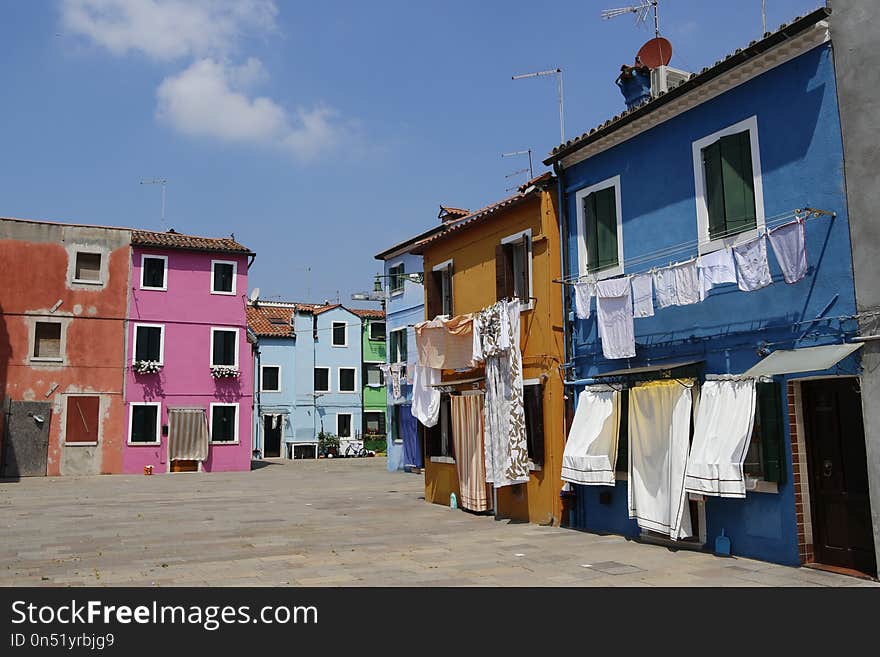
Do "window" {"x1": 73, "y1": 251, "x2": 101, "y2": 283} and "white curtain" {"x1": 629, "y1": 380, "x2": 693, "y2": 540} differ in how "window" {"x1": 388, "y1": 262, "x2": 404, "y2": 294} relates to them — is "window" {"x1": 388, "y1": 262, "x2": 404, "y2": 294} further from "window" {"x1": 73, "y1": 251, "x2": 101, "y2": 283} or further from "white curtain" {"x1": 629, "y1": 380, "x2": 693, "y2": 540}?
"white curtain" {"x1": 629, "y1": 380, "x2": 693, "y2": 540}

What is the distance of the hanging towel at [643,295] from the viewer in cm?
1155

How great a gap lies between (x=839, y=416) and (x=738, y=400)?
1172 millimetres

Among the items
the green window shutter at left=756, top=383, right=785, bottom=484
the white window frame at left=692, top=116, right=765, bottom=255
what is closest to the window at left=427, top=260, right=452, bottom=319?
the white window frame at left=692, top=116, right=765, bottom=255

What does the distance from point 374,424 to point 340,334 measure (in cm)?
611

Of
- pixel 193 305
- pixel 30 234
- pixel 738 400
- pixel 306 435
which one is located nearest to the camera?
pixel 738 400

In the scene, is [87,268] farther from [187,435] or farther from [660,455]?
[660,455]

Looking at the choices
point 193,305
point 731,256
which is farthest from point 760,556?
point 193,305

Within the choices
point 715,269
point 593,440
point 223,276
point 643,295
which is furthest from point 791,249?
point 223,276

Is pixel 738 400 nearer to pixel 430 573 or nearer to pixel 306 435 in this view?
pixel 430 573

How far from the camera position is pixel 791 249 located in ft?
30.3

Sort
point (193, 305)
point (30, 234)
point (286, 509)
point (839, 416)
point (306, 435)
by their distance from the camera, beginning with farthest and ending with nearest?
point (306, 435) → point (193, 305) → point (30, 234) → point (286, 509) → point (839, 416)

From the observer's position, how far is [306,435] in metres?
46.3

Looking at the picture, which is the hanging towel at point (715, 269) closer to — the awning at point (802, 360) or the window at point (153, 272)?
the awning at point (802, 360)

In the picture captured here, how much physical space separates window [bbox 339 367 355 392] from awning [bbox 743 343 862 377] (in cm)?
3959
